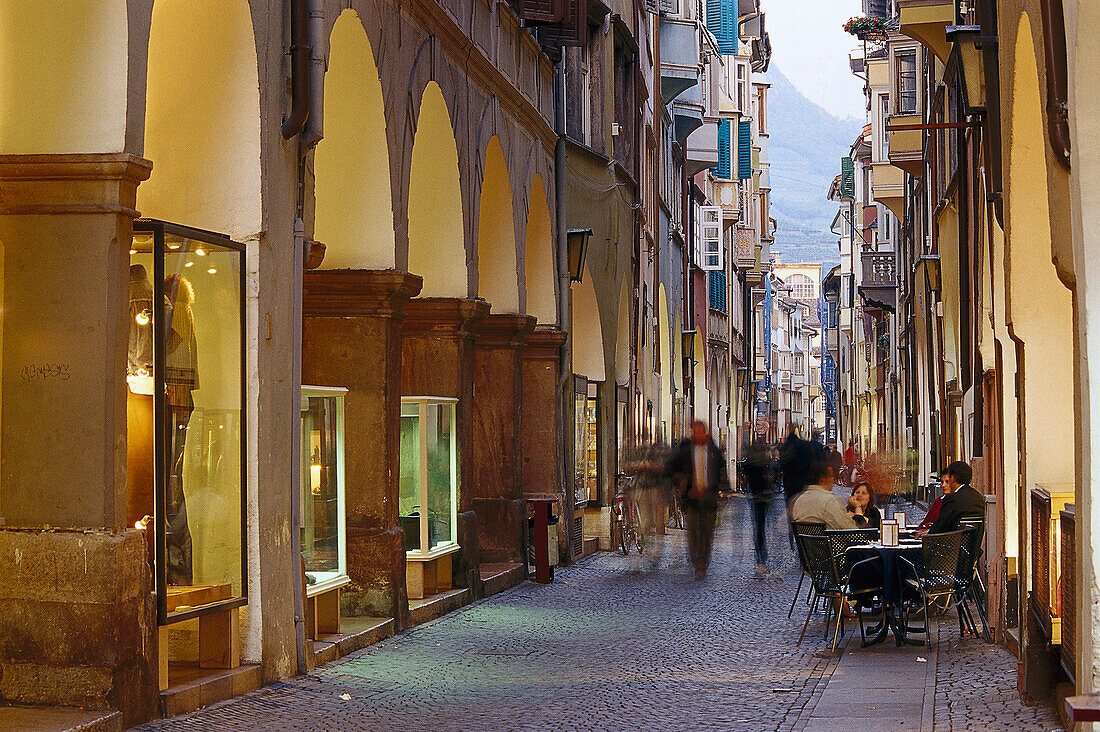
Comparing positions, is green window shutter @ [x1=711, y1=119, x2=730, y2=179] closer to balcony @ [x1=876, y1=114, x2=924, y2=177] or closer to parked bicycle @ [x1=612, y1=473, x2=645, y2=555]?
balcony @ [x1=876, y1=114, x2=924, y2=177]

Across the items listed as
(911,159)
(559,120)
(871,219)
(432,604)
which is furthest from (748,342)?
(432,604)

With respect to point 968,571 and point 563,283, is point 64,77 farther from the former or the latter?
point 563,283

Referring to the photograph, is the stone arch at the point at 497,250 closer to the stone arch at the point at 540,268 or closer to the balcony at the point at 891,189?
the stone arch at the point at 540,268

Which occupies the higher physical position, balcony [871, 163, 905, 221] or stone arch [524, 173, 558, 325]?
balcony [871, 163, 905, 221]

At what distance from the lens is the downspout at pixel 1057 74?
7.41 meters

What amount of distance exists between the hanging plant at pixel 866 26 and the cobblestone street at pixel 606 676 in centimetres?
2165

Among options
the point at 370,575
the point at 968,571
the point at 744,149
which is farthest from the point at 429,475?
the point at 744,149

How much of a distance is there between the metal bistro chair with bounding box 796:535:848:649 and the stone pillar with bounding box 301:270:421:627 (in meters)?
3.40

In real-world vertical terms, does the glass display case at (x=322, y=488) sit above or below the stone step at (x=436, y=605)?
above

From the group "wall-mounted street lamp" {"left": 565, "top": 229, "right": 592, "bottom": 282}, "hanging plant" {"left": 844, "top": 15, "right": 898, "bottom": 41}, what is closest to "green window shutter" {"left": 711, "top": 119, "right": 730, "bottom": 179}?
"hanging plant" {"left": 844, "top": 15, "right": 898, "bottom": 41}

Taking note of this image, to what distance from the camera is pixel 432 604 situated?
14141mm

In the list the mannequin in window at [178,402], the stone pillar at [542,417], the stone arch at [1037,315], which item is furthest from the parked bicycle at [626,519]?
the mannequin in window at [178,402]

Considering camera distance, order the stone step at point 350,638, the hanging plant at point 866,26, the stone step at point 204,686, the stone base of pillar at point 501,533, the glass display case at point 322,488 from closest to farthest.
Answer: the stone step at point 204,686 < the stone step at point 350,638 < the glass display case at point 322,488 < the stone base of pillar at point 501,533 < the hanging plant at point 866,26

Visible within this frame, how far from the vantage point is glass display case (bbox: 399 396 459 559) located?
47.1ft
